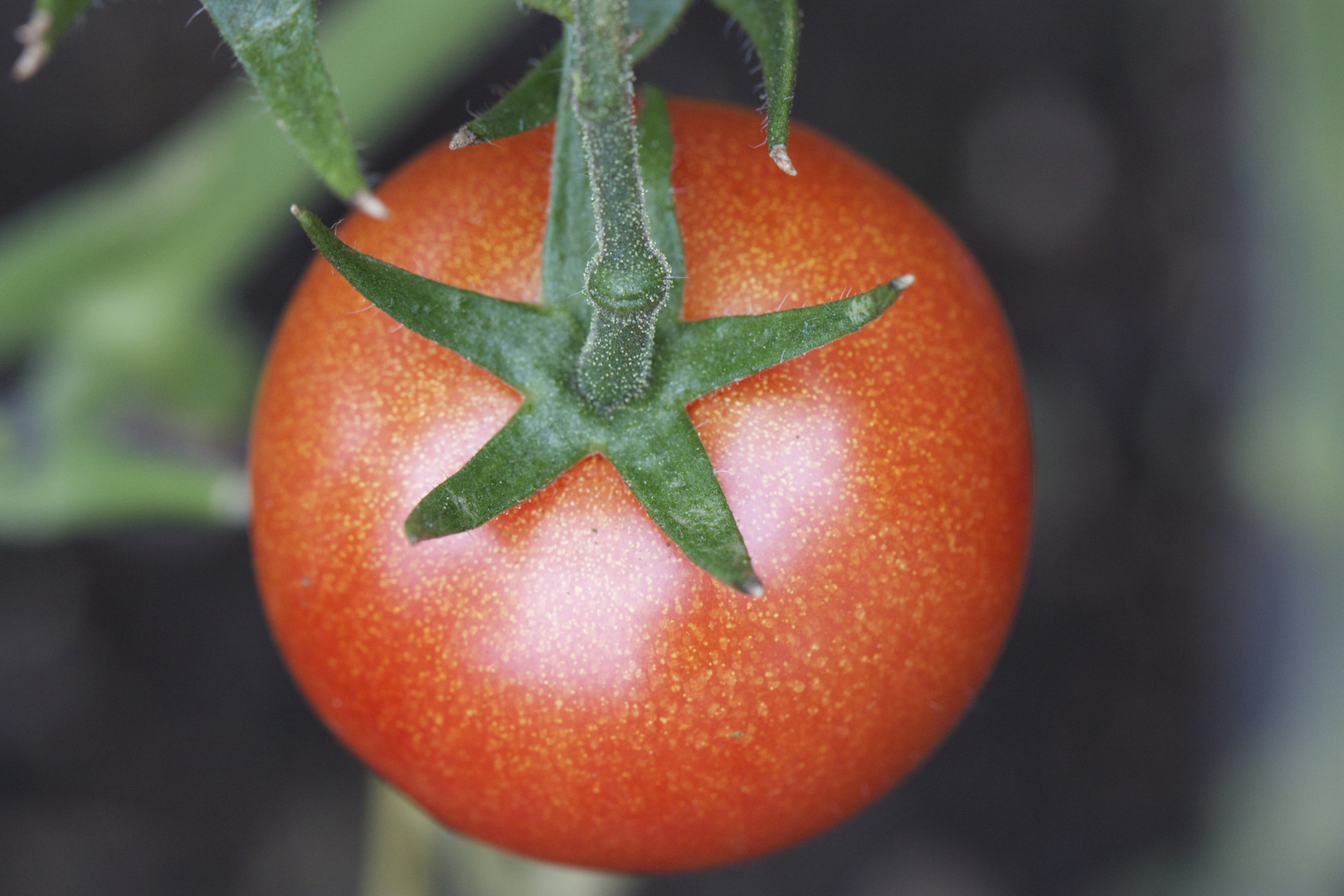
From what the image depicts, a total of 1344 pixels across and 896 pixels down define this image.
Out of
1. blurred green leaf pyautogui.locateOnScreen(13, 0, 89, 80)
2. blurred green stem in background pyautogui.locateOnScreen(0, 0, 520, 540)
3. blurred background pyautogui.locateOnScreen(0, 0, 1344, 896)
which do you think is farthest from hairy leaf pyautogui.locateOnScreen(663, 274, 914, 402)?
blurred background pyautogui.locateOnScreen(0, 0, 1344, 896)

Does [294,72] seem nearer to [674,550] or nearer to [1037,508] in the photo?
[674,550]

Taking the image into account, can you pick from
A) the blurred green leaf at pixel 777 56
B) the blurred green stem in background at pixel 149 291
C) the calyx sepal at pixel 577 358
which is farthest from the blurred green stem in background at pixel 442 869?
the blurred green leaf at pixel 777 56

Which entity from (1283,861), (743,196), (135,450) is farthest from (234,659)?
Result: (1283,861)

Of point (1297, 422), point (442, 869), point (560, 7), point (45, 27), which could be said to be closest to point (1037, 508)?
point (1297, 422)

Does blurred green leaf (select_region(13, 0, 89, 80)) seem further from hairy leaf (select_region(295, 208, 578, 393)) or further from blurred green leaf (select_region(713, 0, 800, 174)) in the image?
blurred green leaf (select_region(713, 0, 800, 174))

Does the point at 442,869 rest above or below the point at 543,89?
below
